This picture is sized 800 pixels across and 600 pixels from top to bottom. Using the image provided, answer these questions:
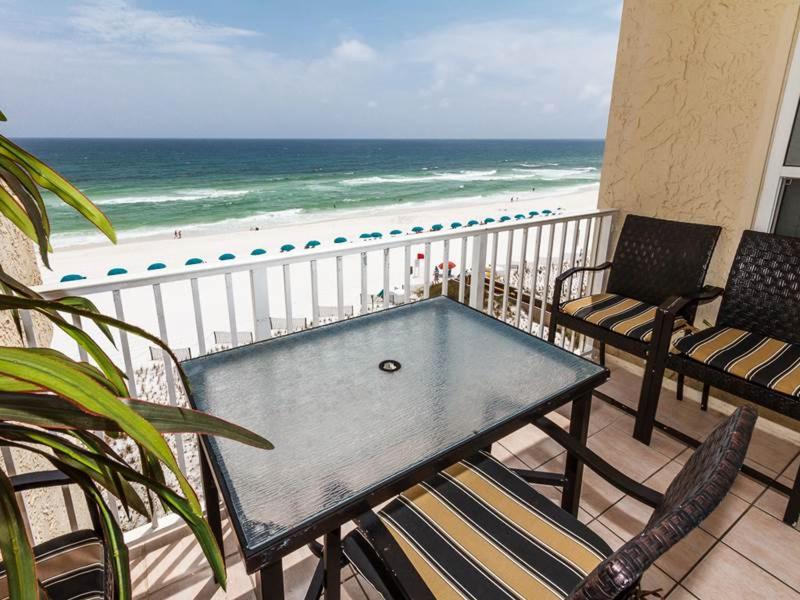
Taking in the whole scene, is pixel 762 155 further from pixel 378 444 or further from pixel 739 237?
pixel 378 444

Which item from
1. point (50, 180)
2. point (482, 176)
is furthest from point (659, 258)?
point (482, 176)

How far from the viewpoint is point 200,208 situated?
18766 millimetres

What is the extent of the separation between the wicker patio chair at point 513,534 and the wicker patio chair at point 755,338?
1.20 meters

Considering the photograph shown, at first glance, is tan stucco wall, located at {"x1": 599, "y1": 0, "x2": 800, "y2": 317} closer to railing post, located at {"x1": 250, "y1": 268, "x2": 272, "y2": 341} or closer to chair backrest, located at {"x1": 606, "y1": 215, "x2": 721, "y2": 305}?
chair backrest, located at {"x1": 606, "y1": 215, "x2": 721, "y2": 305}

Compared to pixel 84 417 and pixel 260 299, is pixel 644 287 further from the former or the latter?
pixel 84 417

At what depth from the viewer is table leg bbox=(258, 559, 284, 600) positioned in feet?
2.80

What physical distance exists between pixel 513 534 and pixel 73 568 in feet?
3.44

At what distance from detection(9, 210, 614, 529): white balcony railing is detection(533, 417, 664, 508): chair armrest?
3.58 feet

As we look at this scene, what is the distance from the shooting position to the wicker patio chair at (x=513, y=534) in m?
0.62

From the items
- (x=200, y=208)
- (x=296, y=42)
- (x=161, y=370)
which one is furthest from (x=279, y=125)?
(x=161, y=370)

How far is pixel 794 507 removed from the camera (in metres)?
1.75

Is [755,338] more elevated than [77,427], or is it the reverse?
[77,427]

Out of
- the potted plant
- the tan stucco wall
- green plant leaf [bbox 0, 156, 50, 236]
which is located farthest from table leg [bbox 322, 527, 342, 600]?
the tan stucco wall

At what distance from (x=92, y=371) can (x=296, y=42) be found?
34.8m
